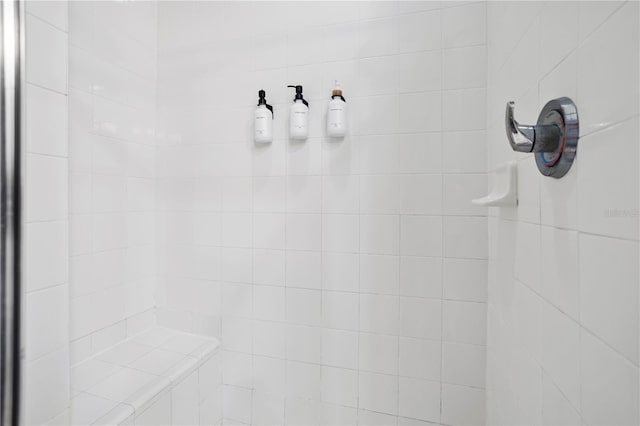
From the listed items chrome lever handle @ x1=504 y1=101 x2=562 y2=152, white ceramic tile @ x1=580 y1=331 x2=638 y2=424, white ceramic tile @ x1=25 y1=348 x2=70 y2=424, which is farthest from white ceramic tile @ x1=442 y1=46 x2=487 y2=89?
white ceramic tile @ x1=25 y1=348 x2=70 y2=424

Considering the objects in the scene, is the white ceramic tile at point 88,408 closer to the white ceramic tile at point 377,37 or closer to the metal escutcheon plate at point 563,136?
the metal escutcheon plate at point 563,136

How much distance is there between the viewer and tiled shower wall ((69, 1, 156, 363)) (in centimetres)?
125

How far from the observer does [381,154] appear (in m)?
1.27

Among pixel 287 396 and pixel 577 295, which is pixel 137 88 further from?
pixel 577 295

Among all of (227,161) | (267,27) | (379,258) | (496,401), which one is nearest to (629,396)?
(496,401)

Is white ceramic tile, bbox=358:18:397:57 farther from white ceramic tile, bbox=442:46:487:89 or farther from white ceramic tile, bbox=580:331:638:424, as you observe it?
white ceramic tile, bbox=580:331:638:424

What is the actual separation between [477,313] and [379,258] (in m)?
0.41

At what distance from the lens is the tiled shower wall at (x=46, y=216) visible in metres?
0.90

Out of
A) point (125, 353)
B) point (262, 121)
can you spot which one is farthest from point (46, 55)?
point (125, 353)

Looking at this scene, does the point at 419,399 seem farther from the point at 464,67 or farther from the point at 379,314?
the point at 464,67

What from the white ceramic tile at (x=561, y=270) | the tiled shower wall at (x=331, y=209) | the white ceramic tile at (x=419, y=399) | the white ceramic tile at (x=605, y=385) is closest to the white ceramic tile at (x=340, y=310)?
Result: the tiled shower wall at (x=331, y=209)

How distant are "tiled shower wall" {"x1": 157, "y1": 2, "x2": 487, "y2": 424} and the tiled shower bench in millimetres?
89

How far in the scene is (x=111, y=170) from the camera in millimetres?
1384

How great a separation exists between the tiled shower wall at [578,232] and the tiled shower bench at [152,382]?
113cm
